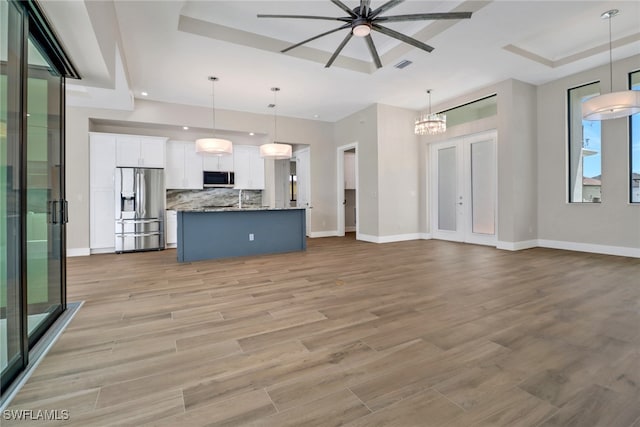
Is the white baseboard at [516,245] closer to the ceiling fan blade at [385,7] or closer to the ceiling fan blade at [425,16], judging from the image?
the ceiling fan blade at [425,16]

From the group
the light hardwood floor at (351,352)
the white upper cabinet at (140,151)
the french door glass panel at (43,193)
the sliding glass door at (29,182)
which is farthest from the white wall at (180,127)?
the french door glass panel at (43,193)

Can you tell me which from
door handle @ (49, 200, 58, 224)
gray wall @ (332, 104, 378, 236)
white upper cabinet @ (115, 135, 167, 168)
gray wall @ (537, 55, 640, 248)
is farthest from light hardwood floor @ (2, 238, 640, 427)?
gray wall @ (332, 104, 378, 236)

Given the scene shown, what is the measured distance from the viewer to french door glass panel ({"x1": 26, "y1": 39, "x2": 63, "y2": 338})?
2064mm

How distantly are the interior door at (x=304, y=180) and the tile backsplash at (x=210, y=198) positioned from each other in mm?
1295

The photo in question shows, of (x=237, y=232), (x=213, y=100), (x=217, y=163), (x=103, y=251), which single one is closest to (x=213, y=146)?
(x=237, y=232)

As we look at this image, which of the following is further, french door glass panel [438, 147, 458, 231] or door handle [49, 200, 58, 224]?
french door glass panel [438, 147, 458, 231]

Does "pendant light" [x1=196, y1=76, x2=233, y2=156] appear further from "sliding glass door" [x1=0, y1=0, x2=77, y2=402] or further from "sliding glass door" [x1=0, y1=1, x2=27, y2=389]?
"sliding glass door" [x1=0, y1=1, x2=27, y2=389]

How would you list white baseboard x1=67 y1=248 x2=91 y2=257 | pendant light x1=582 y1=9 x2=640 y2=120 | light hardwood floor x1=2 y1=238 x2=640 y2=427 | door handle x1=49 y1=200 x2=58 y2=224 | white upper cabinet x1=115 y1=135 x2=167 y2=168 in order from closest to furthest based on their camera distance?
light hardwood floor x1=2 y1=238 x2=640 y2=427, door handle x1=49 y1=200 x2=58 y2=224, pendant light x1=582 y1=9 x2=640 y2=120, white baseboard x1=67 y1=248 x2=91 y2=257, white upper cabinet x1=115 y1=135 x2=167 y2=168

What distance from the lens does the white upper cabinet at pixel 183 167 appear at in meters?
6.93

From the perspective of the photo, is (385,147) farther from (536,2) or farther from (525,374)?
(525,374)

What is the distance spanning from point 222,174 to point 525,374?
7005 mm

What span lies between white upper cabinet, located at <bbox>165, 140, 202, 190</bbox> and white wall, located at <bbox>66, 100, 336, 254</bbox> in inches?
19.6

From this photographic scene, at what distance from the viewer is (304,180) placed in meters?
8.66

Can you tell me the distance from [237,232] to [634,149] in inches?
267
